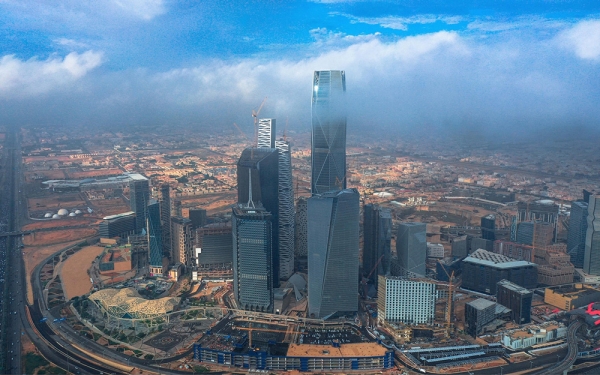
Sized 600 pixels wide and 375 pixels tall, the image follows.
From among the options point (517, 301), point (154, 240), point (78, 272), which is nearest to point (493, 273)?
point (517, 301)

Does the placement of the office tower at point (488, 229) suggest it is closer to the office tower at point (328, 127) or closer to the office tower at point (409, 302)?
the office tower at point (328, 127)

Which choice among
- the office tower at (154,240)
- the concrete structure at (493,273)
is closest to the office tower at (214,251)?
the office tower at (154,240)

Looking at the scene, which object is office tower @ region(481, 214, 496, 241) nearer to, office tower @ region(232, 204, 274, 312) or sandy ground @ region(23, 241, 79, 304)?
office tower @ region(232, 204, 274, 312)

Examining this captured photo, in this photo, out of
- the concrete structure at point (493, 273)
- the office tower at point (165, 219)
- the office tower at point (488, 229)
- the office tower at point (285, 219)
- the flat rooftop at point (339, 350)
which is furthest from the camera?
the office tower at point (488, 229)

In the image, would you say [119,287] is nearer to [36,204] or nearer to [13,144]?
[36,204]

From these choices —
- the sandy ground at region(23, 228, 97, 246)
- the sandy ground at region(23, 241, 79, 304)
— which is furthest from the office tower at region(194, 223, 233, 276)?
the sandy ground at region(23, 228, 97, 246)
